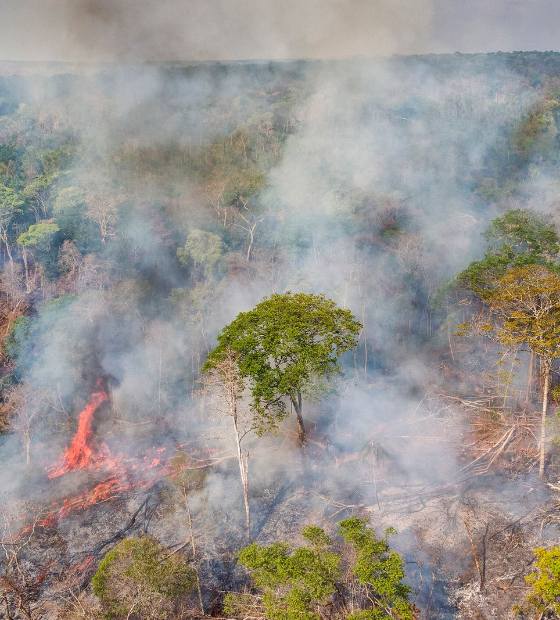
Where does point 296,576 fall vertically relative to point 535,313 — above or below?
below

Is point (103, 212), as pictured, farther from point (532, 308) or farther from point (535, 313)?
point (535, 313)

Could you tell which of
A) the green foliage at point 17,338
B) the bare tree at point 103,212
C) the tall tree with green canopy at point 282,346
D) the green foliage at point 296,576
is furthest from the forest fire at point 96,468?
the bare tree at point 103,212

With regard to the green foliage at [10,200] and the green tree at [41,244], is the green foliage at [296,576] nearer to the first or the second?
the green tree at [41,244]

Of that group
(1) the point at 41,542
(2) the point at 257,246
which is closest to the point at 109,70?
(2) the point at 257,246

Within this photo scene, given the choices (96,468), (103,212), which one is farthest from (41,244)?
(96,468)

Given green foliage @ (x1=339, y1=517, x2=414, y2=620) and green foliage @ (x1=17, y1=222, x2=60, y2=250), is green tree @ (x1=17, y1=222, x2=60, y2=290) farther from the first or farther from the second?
green foliage @ (x1=339, y1=517, x2=414, y2=620)
